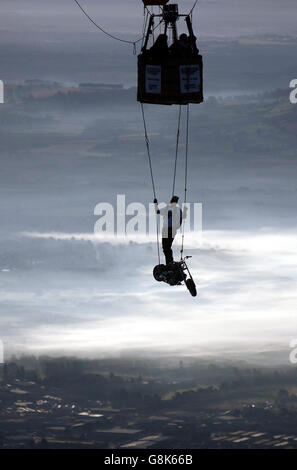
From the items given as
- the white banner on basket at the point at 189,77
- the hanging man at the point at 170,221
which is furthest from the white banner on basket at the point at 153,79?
the hanging man at the point at 170,221

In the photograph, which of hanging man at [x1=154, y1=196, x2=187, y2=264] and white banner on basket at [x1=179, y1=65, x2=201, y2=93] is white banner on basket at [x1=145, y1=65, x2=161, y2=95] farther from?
hanging man at [x1=154, y1=196, x2=187, y2=264]

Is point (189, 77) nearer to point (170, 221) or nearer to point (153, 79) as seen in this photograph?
point (153, 79)

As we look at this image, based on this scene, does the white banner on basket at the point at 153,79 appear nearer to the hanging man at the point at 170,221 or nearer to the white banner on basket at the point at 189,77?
the white banner on basket at the point at 189,77

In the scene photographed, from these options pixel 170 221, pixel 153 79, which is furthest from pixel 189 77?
pixel 170 221

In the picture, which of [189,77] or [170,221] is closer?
[189,77]
